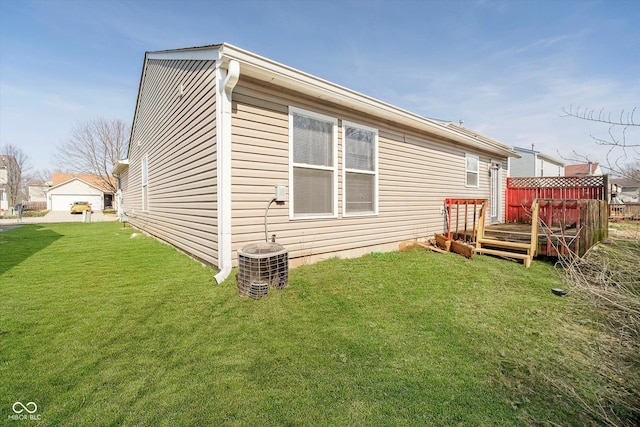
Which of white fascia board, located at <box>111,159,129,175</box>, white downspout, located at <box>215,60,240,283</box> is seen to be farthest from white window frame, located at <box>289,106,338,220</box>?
white fascia board, located at <box>111,159,129,175</box>

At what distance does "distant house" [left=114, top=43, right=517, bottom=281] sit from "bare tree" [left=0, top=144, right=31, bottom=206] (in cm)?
3839

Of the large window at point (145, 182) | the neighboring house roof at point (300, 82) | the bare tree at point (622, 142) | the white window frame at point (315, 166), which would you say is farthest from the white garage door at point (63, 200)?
the bare tree at point (622, 142)

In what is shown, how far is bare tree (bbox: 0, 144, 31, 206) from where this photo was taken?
32062mm

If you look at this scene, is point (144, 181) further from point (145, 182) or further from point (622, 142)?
point (622, 142)

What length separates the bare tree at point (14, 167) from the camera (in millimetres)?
32062

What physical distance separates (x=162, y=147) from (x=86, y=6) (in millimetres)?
4246

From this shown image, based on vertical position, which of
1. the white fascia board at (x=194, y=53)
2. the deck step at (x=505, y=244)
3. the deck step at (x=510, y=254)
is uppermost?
the white fascia board at (x=194, y=53)

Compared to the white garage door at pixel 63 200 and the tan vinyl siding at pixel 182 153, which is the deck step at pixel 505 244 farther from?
the white garage door at pixel 63 200

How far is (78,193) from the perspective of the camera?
3262cm

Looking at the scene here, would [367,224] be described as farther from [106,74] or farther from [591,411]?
[106,74]

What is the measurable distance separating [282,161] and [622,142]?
3.67 meters

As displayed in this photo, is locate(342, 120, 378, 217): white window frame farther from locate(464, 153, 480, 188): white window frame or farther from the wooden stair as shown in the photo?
locate(464, 153, 480, 188): white window frame

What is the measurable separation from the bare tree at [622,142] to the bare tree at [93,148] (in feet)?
109

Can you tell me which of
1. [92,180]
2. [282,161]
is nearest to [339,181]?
[282,161]
